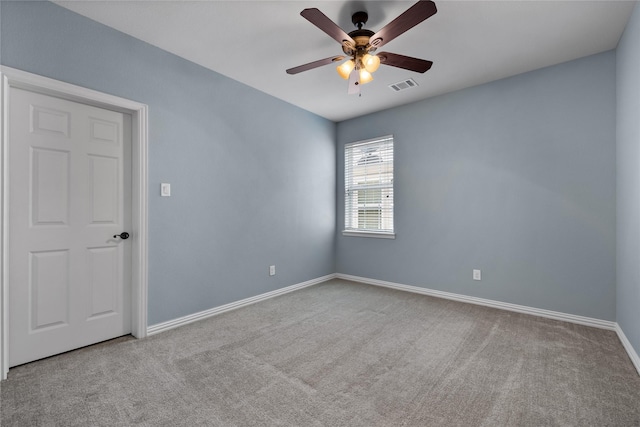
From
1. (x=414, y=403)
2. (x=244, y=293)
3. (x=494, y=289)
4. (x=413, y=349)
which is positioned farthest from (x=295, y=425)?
(x=494, y=289)

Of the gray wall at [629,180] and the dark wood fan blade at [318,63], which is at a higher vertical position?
the dark wood fan blade at [318,63]

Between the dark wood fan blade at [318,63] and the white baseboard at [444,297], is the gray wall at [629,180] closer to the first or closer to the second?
the white baseboard at [444,297]

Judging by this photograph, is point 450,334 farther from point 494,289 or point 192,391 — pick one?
point 192,391

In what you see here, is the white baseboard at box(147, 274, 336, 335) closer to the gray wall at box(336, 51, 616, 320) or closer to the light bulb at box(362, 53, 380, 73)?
the gray wall at box(336, 51, 616, 320)

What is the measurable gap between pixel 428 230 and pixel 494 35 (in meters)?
2.25

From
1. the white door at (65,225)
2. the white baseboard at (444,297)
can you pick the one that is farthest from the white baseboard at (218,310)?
the white door at (65,225)

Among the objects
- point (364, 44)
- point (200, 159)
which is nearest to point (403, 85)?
→ point (364, 44)

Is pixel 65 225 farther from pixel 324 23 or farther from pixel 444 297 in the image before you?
pixel 444 297

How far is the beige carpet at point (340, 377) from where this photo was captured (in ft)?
5.29

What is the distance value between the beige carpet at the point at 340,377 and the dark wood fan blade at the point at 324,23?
2329 mm

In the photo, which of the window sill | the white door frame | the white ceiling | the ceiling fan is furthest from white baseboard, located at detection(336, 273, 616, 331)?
the white door frame

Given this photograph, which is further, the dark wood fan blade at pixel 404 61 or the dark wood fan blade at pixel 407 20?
the dark wood fan blade at pixel 404 61

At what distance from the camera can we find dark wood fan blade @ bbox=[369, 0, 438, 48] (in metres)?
1.68

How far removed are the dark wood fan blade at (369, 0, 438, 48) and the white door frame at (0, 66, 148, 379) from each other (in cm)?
211
